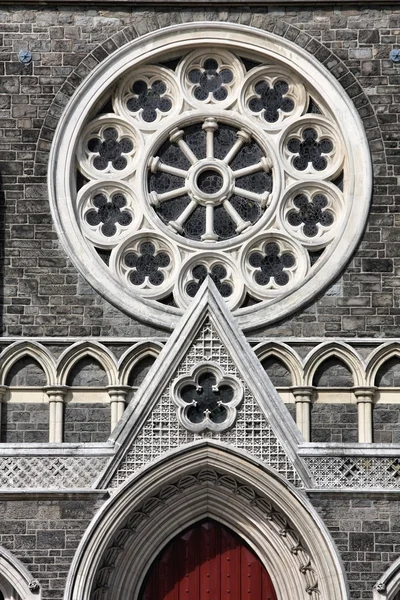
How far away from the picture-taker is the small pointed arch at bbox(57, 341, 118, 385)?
958 inches

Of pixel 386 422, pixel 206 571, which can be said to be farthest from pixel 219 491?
pixel 386 422

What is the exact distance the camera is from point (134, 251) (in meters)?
25.2

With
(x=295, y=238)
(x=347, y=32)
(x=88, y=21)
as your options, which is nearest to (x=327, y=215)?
(x=295, y=238)

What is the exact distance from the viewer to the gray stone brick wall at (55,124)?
80.7 ft

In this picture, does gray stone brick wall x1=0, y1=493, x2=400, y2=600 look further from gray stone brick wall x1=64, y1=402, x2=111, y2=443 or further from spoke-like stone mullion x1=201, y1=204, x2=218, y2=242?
spoke-like stone mullion x1=201, y1=204, x2=218, y2=242

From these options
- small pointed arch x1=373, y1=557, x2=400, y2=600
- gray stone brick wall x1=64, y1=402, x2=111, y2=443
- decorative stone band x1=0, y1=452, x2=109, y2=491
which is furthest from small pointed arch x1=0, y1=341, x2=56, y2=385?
small pointed arch x1=373, y1=557, x2=400, y2=600

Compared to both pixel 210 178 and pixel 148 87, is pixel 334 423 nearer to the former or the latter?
pixel 210 178

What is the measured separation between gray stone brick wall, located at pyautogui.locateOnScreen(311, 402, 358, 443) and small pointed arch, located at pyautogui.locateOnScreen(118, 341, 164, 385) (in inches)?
80.0

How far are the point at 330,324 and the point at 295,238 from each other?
1.23m

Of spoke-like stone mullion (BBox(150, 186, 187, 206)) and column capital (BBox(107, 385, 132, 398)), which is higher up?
spoke-like stone mullion (BBox(150, 186, 187, 206))

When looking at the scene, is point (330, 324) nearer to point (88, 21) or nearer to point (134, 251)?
point (134, 251)

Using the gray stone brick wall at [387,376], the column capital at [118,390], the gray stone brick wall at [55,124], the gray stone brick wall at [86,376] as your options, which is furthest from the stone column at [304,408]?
the gray stone brick wall at [86,376]

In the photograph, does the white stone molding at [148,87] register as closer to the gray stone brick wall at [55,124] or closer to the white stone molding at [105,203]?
the gray stone brick wall at [55,124]

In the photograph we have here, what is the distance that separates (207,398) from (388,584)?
9.68 feet
